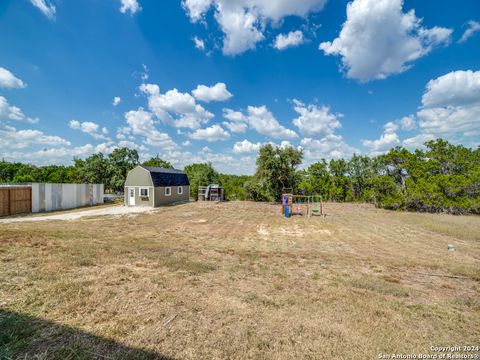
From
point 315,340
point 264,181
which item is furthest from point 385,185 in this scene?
point 315,340

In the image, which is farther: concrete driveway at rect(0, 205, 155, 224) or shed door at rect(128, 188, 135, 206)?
shed door at rect(128, 188, 135, 206)

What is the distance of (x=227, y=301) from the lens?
3770 mm

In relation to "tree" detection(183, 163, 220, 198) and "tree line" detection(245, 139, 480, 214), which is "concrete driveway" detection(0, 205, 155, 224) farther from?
"tree line" detection(245, 139, 480, 214)

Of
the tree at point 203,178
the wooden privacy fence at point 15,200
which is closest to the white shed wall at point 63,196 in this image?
the wooden privacy fence at point 15,200

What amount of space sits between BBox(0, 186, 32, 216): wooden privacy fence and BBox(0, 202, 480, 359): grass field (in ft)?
38.1

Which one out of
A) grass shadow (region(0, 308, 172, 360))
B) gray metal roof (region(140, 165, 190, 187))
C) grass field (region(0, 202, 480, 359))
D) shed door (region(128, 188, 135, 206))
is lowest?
grass field (region(0, 202, 480, 359))

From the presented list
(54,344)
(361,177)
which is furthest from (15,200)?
(361,177)

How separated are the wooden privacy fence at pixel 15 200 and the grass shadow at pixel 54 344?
18.2 m

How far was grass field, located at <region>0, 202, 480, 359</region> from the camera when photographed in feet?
8.45

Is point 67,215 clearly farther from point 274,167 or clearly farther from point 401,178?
point 401,178

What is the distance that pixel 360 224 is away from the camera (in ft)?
43.2

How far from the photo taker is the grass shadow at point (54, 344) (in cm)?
224

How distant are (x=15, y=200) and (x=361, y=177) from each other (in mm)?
36164

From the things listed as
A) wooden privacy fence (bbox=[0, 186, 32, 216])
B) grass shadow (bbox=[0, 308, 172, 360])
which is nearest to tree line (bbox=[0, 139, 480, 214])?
wooden privacy fence (bbox=[0, 186, 32, 216])
